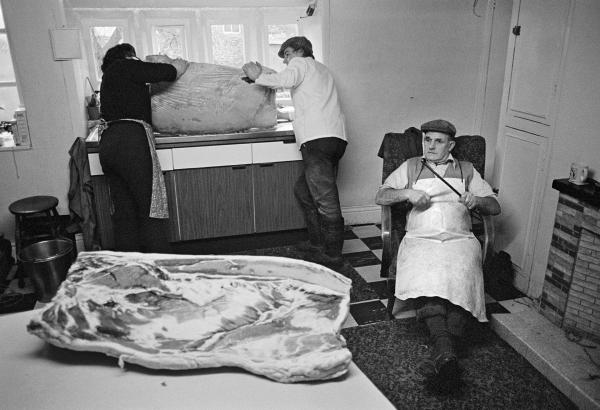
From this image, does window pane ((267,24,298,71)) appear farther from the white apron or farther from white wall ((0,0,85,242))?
the white apron

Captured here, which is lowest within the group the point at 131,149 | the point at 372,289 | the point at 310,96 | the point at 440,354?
the point at 372,289

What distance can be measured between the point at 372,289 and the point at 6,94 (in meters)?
2.82

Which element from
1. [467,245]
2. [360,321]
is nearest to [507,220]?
[467,245]

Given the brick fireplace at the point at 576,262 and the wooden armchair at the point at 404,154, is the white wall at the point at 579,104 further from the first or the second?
the wooden armchair at the point at 404,154

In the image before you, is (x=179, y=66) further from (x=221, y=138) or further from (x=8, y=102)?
(x=8, y=102)

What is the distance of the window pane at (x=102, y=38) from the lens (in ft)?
12.5

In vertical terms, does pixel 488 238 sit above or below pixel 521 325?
above

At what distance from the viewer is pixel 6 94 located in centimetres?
352

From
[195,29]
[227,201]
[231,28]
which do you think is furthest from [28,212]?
[231,28]

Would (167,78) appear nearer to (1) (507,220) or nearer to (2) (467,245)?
(2) (467,245)

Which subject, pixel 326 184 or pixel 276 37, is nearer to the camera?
pixel 326 184

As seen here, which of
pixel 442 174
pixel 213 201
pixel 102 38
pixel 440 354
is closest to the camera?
pixel 440 354

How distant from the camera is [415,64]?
4.02 metres

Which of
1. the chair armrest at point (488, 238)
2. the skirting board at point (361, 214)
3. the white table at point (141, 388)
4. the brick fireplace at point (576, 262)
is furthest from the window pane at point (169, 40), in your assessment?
the white table at point (141, 388)
